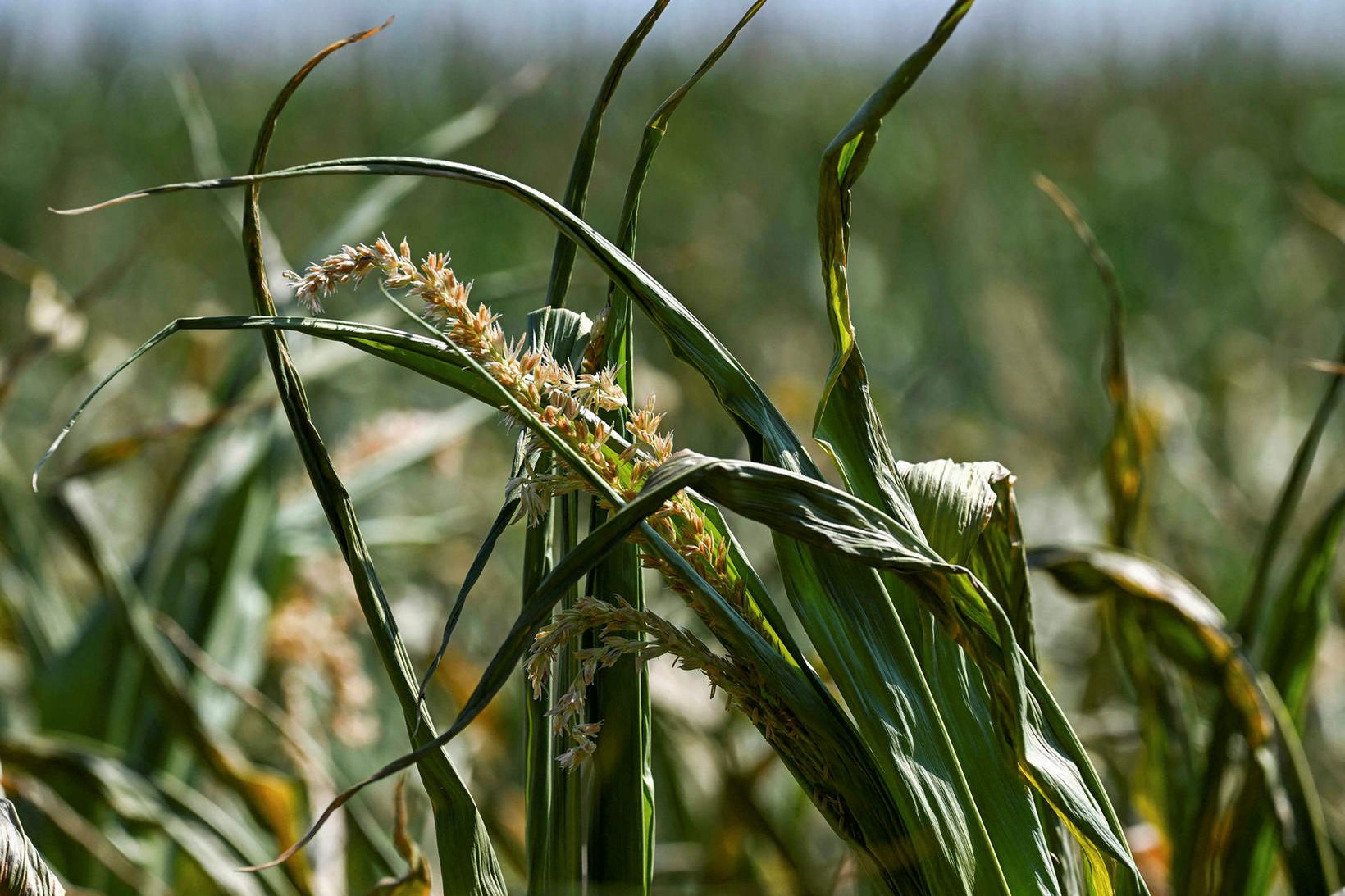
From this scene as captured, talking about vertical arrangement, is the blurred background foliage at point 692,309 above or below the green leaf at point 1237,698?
above

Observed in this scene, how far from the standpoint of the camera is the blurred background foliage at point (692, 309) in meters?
0.97

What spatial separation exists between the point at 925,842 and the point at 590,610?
13cm

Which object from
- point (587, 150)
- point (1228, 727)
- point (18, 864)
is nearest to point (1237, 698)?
point (1228, 727)

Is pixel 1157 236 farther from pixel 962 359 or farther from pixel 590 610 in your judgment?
pixel 590 610

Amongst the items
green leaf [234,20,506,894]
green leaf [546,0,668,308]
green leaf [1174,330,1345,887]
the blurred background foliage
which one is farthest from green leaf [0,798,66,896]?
green leaf [1174,330,1345,887]

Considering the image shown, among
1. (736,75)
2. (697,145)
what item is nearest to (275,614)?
(697,145)

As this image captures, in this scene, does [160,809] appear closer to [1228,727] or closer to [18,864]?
[18,864]

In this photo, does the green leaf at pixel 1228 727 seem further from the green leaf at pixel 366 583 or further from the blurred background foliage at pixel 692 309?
the green leaf at pixel 366 583

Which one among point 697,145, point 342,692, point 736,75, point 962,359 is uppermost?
point 736,75

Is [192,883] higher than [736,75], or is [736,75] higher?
[736,75]

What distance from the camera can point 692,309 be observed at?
111 inches

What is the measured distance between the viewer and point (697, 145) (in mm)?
4164

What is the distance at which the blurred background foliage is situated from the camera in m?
0.97

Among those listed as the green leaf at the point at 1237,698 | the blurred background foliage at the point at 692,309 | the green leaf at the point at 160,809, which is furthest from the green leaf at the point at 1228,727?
the green leaf at the point at 160,809
